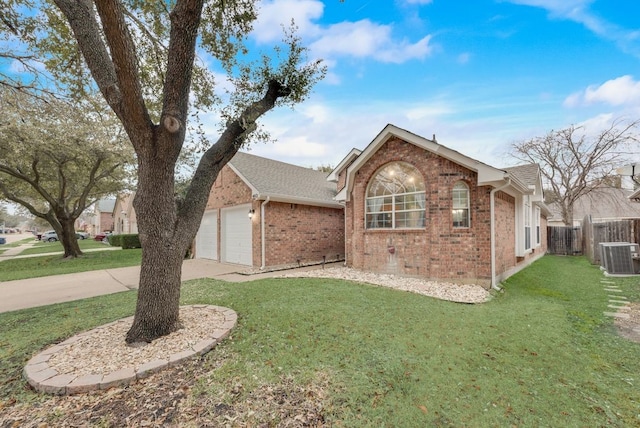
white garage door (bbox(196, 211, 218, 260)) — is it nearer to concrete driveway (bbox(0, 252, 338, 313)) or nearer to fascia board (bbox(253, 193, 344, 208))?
concrete driveway (bbox(0, 252, 338, 313))

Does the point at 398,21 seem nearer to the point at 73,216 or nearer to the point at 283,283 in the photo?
the point at 283,283

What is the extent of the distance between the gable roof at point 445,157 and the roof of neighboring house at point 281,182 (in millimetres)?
2072

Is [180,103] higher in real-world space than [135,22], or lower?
lower

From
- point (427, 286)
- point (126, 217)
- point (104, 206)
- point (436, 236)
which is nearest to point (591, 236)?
point (436, 236)

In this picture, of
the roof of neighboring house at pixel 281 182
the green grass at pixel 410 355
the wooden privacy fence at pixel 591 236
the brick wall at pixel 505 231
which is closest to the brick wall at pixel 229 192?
the roof of neighboring house at pixel 281 182

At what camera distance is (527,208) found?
1038 centimetres

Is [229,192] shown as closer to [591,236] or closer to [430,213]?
[430,213]

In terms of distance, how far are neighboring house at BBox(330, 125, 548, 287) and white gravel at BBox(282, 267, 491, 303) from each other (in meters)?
0.30

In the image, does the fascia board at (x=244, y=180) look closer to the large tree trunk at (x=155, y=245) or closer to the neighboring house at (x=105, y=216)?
the large tree trunk at (x=155, y=245)

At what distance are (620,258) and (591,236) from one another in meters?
4.12

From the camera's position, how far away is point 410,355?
3.41m

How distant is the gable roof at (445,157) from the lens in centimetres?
678

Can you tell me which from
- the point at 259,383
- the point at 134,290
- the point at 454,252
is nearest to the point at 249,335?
the point at 259,383

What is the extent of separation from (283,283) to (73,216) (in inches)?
602
